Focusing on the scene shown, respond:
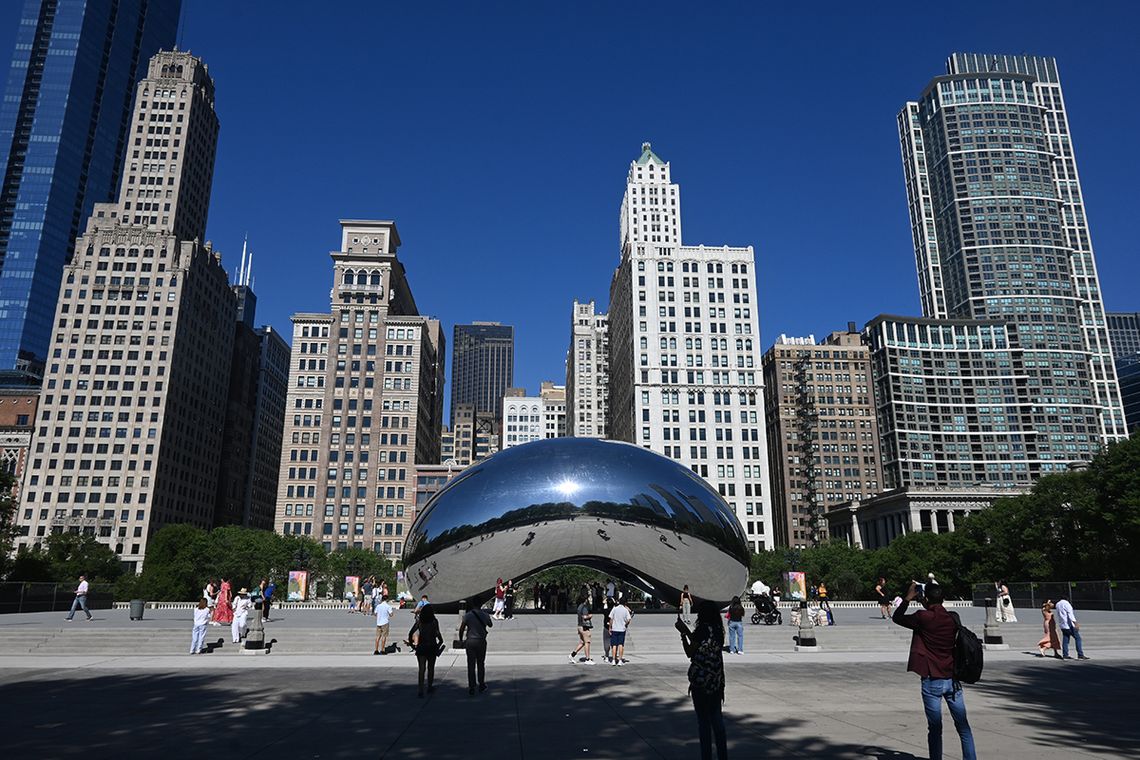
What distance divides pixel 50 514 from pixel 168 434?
19703mm

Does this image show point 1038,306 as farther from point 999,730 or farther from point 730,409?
point 999,730

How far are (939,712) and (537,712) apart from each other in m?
5.87

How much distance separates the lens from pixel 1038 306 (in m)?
158

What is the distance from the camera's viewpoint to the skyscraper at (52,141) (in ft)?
471

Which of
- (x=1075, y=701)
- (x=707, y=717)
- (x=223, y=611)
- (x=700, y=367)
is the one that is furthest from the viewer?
(x=700, y=367)

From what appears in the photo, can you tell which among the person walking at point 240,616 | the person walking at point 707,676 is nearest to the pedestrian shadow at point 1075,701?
the person walking at point 707,676

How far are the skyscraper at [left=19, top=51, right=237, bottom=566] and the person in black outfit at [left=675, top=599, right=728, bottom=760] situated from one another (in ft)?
409

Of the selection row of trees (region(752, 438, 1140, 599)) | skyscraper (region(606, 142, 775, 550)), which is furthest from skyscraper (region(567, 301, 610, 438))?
row of trees (region(752, 438, 1140, 599))

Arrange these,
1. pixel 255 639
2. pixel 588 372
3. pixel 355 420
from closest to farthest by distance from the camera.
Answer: pixel 255 639 → pixel 355 420 → pixel 588 372

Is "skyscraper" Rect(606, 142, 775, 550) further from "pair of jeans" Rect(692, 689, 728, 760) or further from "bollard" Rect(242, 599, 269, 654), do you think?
"pair of jeans" Rect(692, 689, 728, 760)

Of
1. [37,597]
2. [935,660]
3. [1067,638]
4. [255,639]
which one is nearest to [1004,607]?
[1067,638]

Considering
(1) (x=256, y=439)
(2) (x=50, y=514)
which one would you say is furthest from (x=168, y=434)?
(1) (x=256, y=439)

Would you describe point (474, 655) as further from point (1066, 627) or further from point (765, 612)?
point (765, 612)

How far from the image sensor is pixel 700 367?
373 feet
